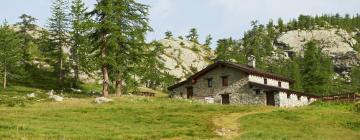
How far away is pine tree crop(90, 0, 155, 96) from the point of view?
61200 mm

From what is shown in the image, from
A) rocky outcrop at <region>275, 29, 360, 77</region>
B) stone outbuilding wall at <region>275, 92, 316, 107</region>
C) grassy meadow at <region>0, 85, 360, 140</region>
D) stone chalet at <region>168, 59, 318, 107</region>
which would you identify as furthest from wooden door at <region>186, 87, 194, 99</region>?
rocky outcrop at <region>275, 29, 360, 77</region>

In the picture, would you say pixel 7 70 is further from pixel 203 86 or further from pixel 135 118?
pixel 135 118

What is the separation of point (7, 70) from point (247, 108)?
51.2m

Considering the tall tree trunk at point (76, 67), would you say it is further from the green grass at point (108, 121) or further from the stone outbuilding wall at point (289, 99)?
the stone outbuilding wall at point (289, 99)

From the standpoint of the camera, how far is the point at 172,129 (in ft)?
114

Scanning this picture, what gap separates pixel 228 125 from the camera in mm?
37656

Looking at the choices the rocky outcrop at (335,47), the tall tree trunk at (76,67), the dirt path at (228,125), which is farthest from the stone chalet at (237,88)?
the rocky outcrop at (335,47)

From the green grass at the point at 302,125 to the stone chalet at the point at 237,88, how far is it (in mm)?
14529

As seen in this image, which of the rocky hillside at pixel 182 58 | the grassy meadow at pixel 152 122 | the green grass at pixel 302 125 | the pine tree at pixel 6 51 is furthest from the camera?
the rocky hillside at pixel 182 58

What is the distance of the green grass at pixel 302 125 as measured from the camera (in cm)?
3316

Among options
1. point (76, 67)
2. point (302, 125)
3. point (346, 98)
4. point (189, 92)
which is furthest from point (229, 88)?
point (76, 67)

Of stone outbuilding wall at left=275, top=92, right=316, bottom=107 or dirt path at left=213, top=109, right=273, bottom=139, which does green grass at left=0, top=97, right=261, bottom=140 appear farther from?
stone outbuilding wall at left=275, top=92, right=316, bottom=107

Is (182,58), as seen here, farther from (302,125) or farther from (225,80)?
(302,125)

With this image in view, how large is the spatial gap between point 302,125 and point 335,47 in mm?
149511
